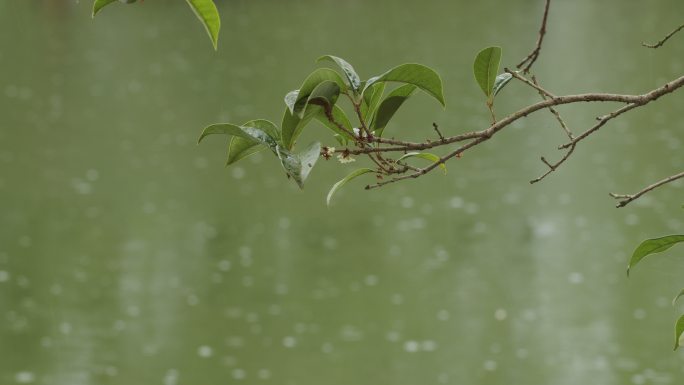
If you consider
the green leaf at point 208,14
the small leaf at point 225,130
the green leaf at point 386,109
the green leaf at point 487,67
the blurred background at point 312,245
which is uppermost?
the blurred background at point 312,245

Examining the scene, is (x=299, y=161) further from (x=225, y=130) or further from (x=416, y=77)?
(x=416, y=77)

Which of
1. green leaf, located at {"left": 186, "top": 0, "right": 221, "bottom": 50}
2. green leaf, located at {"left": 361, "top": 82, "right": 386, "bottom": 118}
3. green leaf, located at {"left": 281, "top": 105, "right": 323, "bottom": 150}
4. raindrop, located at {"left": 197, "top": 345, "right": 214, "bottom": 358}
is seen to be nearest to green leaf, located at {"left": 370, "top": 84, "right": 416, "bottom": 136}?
green leaf, located at {"left": 361, "top": 82, "right": 386, "bottom": 118}

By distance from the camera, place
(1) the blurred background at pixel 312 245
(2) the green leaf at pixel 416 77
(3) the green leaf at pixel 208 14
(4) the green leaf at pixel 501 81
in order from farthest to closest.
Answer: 1. (1) the blurred background at pixel 312 245
2. (4) the green leaf at pixel 501 81
3. (2) the green leaf at pixel 416 77
4. (3) the green leaf at pixel 208 14

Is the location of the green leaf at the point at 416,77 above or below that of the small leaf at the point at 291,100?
above

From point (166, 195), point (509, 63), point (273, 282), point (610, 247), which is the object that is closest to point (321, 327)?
point (273, 282)

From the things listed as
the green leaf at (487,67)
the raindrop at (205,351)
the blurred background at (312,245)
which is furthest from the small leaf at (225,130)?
the raindrop at (205,351)

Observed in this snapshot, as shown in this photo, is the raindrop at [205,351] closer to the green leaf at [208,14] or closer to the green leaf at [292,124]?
the green leaf at [292,124]

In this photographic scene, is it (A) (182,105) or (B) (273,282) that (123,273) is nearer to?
(B) (273,282)

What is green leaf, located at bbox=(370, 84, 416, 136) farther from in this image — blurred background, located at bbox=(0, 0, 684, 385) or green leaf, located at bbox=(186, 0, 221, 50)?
blurred background, located at bbox=(0, 0, 684, 385)
